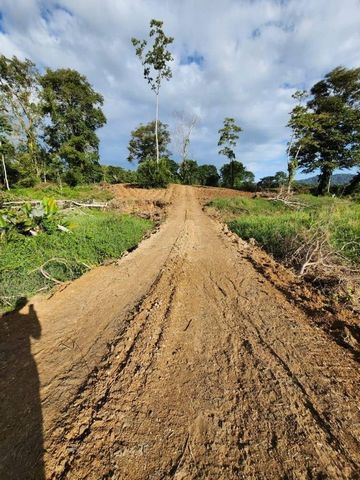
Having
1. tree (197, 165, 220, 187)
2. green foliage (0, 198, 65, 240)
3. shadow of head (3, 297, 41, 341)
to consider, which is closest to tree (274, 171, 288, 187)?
tree (197, 165, 220, 187)

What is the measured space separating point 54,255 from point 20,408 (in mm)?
3993

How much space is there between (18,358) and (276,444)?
3215mm

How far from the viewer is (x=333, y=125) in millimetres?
21609

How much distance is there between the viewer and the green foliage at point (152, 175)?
2052 cm

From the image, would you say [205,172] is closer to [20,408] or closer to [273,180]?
[273,180]

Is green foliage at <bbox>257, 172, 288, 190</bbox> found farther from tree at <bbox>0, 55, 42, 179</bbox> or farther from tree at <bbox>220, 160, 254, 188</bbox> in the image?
tree at <bbox>0, 55, 42, 179</bbox>

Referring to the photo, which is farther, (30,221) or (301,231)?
(301,231)

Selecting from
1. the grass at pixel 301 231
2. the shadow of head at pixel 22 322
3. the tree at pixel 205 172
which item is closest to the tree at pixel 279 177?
the tree at pixel 205 172

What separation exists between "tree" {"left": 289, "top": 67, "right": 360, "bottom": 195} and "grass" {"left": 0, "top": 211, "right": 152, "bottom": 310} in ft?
64.7

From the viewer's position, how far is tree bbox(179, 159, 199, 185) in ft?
122

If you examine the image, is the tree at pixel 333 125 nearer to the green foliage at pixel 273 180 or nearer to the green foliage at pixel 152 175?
the green foliage at pixel 273 180

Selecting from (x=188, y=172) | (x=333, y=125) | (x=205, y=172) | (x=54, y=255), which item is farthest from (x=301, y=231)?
(x=205, y=172)

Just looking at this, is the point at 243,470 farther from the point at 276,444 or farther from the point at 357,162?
the point at 357,162

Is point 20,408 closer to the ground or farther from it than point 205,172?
closer to the ground
